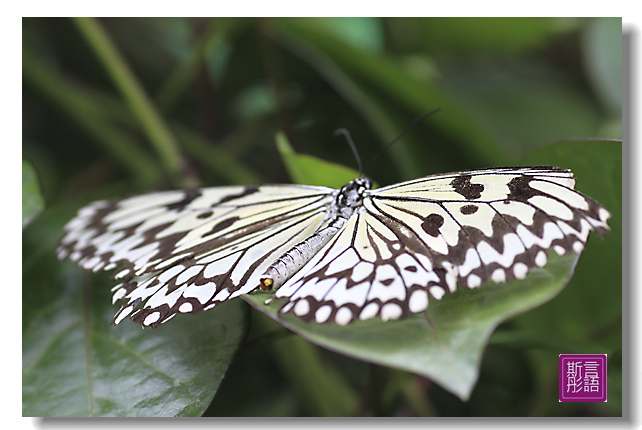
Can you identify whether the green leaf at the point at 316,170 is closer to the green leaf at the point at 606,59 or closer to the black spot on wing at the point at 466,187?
the black spot on wing at the point at 466,187

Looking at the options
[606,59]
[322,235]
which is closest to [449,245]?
[322,235]

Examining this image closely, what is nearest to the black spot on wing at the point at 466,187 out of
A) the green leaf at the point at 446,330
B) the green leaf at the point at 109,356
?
the green leaf at the point at 446,330

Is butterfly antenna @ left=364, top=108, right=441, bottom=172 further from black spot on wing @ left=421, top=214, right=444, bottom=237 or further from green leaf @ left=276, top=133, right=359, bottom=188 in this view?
black spot on wing @ left=421, top=214, right=444, bottom=237

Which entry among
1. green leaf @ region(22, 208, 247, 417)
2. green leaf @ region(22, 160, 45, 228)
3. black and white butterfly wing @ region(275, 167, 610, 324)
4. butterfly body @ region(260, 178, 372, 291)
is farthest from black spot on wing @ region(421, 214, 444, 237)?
green leaf @ region(22, 160, 45, 228)

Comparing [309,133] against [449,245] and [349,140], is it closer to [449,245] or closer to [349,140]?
[349,140]
